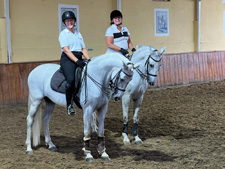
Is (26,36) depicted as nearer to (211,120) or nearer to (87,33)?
A: (87,33)

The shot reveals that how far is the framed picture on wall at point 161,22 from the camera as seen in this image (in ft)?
47.6

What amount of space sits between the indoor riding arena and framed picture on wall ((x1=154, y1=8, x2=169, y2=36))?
4cm

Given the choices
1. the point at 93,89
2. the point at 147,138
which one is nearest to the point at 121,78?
Answer: the point at 93,89

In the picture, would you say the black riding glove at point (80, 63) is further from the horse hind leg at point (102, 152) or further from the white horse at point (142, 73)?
the white horse at point (142, 73)

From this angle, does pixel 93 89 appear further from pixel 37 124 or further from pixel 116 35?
pixel 116 35

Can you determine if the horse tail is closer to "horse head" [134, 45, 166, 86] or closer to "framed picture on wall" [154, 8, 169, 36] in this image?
"horse head" [134, 45, 166, 86]

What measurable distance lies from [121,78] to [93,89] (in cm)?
53

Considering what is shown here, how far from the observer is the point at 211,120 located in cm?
747

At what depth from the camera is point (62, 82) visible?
5.18 metres

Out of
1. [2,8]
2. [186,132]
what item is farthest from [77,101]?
[2,8]

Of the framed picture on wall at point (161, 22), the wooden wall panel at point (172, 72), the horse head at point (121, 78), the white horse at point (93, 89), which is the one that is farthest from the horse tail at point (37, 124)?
the framed picture on wall at point (161, 22)

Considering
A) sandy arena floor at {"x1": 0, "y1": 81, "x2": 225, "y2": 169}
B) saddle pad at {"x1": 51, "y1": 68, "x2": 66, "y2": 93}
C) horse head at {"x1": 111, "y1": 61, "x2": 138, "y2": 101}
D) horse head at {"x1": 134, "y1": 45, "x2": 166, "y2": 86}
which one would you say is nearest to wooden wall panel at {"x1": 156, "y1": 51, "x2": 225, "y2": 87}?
sandy arena floor at {"x1": 0, "y1": 81, "x2": 225, "y2": 169}

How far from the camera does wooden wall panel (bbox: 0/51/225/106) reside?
9438mm

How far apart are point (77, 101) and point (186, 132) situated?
101 inches
